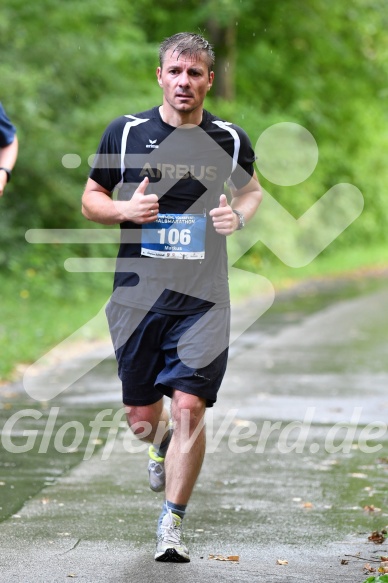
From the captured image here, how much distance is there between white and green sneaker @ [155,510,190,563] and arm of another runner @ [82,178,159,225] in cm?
129

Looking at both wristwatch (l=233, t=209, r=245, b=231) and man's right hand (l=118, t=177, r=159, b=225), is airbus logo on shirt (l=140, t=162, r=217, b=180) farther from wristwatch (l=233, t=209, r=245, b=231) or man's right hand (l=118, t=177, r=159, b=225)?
wristwatch (l=233, t=209, r=245, b=231)

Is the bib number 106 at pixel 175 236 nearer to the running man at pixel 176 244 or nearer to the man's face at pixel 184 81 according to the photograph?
the running man at pixel 176 244

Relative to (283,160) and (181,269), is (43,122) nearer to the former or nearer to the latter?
(283,160)

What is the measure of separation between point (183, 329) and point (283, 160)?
1903cm

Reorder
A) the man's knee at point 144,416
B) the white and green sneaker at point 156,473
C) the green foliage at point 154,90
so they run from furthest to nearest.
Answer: the green foliage at point 154,90, the white and green sneaker at point 156,473, the man's knee at point 144,416

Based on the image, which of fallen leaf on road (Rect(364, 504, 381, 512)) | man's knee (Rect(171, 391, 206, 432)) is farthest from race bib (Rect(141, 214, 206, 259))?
fallen leaf on road (Rect(364, 504, 381, 512))

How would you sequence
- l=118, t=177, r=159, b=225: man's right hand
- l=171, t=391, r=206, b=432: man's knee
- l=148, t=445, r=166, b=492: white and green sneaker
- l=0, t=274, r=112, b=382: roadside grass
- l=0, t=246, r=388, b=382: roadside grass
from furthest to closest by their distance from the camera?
l=0, t=246, r=388, b=382: roadside grass < l=0, t=274, r=112, b=382: roadside grass < l=148, t=445, r=166, b=492: white and green sneaker < l=171, t=391, r=206, b=432: man's knee < l=118, t=177, r=159, b=225: man's right hand

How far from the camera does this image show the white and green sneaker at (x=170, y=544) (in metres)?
4.97

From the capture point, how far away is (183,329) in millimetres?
5316

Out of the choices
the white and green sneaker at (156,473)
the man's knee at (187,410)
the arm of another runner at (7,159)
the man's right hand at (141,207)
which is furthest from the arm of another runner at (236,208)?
the arm of another runner at (7,159)

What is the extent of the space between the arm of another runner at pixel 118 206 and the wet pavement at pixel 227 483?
1.43 meters

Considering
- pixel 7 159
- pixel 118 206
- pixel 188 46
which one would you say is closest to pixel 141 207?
pixel 118 206

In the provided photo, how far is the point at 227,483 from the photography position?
21.9 feet

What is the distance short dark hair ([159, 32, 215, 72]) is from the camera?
5.30 m
